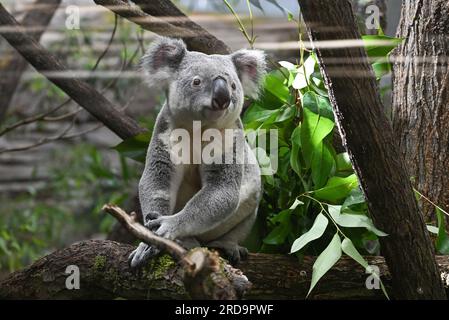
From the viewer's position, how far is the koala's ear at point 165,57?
2.58 meters

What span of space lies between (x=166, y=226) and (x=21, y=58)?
2604 mm

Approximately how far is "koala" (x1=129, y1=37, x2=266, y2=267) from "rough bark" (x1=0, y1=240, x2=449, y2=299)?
0.35ft

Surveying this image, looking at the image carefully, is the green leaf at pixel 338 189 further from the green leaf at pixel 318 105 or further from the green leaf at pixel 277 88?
the green leaf at pixel 277 88

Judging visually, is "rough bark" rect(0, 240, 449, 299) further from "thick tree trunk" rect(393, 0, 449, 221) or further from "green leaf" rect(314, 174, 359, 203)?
"thick tree trunk" rect(393, 0, 449, 221)

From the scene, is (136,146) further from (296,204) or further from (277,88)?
(296,204)

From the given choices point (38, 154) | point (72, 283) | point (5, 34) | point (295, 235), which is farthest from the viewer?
point (38, 154)

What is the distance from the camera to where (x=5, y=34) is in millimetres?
3307

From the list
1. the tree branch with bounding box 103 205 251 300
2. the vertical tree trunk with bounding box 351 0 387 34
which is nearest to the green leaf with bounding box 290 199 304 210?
the tree branch with bounding box 103 205 251 300

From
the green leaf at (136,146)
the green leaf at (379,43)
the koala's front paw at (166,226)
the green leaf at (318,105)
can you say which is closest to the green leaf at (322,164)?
the green leaf at (318,105)

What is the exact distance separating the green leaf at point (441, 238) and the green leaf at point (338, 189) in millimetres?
385

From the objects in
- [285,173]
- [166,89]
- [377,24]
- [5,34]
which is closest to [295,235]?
[285,173]

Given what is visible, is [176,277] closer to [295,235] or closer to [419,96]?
[295,235]

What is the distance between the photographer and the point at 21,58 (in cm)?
444

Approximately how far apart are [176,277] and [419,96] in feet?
4.72
